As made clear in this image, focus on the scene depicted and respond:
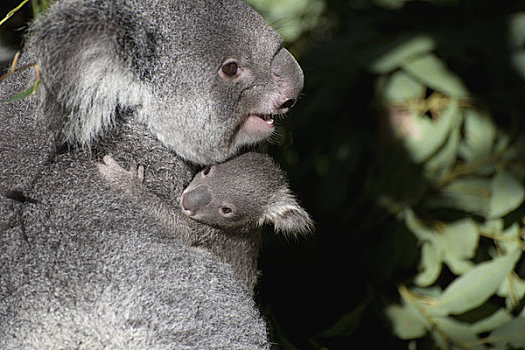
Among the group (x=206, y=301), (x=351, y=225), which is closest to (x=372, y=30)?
(x=351, y=225)

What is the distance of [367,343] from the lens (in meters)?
3.43

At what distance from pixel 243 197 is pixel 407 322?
1.15m

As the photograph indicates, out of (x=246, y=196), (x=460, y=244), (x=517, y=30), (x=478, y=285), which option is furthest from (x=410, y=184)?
(x=246, y=196)

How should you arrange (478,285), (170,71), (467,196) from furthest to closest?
1. (467,196)
2. (478,285)
3. (170,71)

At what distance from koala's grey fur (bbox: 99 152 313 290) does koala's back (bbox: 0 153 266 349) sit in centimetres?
20

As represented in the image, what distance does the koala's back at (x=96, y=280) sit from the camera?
5.98 feet

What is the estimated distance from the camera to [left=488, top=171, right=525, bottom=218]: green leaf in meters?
2.91

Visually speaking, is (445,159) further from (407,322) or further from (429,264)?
(407,322)

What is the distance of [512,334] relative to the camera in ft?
9.22

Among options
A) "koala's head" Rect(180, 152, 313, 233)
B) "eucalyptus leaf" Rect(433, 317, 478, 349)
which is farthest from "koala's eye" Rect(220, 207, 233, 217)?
"eucalyptus leaf" Rect(433, 317, 478, 349)

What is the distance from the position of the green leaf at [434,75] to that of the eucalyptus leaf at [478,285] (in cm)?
80

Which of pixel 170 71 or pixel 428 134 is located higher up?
pixel 170 71

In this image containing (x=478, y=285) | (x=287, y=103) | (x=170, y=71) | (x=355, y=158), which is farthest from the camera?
(x=355, y=158)

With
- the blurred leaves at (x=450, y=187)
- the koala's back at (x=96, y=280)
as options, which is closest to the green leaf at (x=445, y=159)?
the blurred leaves at (x=450, y=187)
